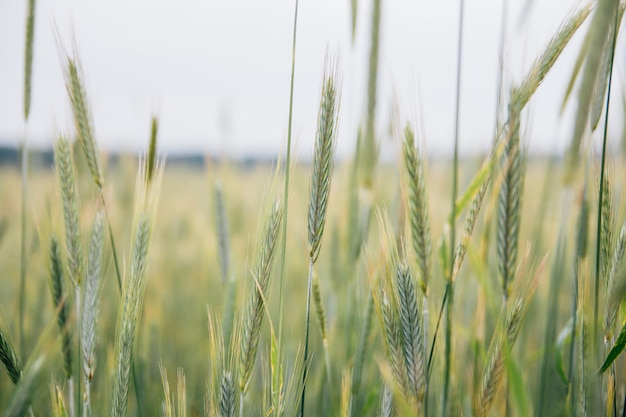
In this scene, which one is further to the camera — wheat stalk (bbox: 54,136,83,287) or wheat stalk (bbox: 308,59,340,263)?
wheat stalk (bbox: 54,136,83,287)

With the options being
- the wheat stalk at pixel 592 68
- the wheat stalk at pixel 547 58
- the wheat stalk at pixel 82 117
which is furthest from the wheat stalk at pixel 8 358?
the wheat stalk at pixel 592 68

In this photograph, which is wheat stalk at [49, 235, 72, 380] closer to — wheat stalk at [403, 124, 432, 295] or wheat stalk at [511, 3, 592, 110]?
wheat stalk at [403, 124, 432, 295]

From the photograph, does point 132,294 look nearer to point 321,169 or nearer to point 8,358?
point 8,358

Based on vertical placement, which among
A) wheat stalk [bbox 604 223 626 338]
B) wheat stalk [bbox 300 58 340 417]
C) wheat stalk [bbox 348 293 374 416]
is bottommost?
wheat stalk [bbox 348 293 374 416]

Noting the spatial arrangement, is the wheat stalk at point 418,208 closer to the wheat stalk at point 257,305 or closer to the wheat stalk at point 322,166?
the wheat stalk at point 322,166

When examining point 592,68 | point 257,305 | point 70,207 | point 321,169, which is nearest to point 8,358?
point 70,207

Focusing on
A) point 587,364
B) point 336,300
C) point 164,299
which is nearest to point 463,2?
point 587,364

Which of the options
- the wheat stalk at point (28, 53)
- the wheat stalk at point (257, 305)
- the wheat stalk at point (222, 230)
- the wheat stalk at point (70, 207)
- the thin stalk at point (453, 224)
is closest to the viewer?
the thin stalk at point (453, 224)

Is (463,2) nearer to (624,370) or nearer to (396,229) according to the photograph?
(396,229)

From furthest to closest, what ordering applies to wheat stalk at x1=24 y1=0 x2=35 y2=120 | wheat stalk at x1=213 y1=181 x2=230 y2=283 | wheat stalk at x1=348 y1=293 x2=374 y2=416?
wheat stalk at x1=213 y1=181 x2=230 y2=283, wheat stalk at x1=24 y1=0 x2=35 y2=120, wheat stalk at x1=348 y1=293 x2=374 y2=416

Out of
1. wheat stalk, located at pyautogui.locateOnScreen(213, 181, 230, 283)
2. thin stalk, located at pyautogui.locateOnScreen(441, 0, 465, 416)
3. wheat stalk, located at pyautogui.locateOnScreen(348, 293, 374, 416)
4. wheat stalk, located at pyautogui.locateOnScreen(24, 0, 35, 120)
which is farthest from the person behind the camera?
wheat stalk, located at pyautogui.locateOnScreen(213, 181, 230, 283)

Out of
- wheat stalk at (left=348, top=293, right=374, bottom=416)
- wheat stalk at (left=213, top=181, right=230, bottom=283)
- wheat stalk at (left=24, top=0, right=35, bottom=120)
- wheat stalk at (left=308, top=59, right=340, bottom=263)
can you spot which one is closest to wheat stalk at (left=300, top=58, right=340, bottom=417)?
wheat stalk at (left=308, top=59, right=340, bottom=263)

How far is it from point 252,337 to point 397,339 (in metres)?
0.25

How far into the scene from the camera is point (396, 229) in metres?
1.33
